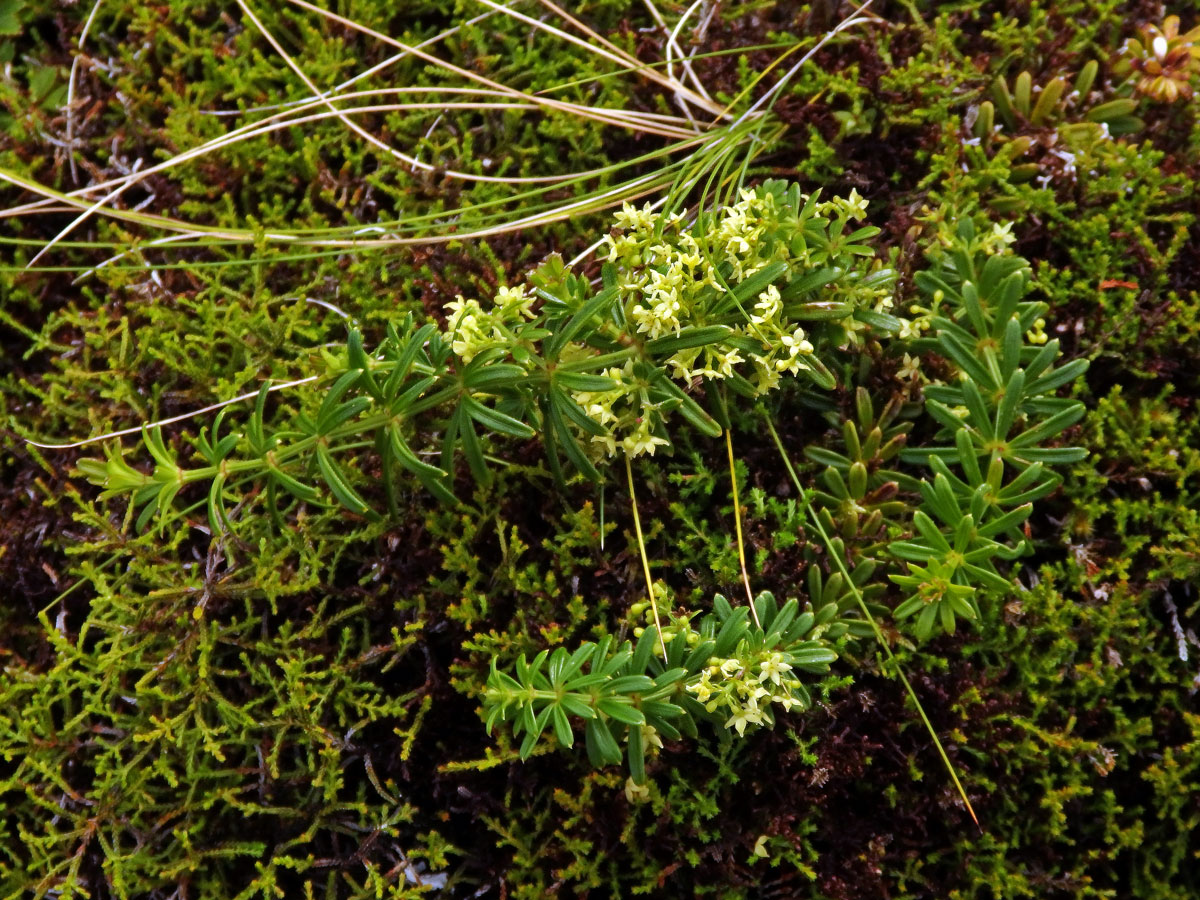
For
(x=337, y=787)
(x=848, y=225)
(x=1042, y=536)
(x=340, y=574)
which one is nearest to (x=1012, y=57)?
(x=848, y=225)

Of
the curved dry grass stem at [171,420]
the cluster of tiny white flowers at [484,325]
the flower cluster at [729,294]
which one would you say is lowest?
the curved dry grass stem at [171,420]

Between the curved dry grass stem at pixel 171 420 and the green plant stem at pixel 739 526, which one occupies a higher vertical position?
the green plant stem at pixel 739 526

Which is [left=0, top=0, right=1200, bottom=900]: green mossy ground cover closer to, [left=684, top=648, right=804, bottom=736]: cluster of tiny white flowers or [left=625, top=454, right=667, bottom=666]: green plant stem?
[left=625, top=454, right=667, bottom=666]: green plant stem

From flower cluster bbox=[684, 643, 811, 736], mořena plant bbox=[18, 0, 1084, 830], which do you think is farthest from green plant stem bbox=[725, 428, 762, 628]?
flower cluster bbox=[684, 643, 811, 736]

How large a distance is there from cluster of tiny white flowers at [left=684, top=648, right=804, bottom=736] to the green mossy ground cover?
0.24 meters

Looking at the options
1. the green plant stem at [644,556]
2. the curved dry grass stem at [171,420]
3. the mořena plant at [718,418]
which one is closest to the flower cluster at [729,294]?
the mořena plant at [718,418]

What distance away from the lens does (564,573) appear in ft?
7.32

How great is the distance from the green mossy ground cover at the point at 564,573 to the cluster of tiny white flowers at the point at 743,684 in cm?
24

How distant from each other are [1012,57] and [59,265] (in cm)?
288

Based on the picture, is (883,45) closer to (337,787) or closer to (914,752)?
(914,752)

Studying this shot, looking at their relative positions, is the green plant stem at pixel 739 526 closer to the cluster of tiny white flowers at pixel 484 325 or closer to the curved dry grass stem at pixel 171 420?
the cluster of tiny white flowers at pixel 484 325

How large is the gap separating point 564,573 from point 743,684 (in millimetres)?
574

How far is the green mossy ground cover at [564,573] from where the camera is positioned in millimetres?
2178

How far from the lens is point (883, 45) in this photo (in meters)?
2.71
